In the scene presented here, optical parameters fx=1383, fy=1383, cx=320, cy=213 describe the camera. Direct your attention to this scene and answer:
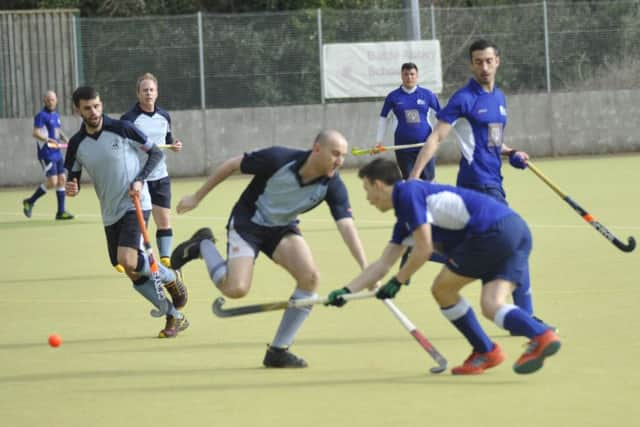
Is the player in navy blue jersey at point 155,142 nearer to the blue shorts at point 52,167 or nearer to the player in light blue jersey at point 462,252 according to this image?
the player in light blue jersey at point 462,252

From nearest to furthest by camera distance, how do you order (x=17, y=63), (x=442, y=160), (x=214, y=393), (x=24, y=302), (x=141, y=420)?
(x=141, y=420), (x=214, y=393), (x=24, y=302), (x=17, y=63), (x=442, y=160)

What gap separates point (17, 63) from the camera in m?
22.4

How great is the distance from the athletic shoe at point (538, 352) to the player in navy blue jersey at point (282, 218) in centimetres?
106

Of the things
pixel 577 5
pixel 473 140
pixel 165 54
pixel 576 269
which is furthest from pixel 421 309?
pixel 577 5

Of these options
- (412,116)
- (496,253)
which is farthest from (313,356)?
(412,116)

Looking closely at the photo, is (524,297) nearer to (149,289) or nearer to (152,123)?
(149,289)

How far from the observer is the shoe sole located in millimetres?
6367

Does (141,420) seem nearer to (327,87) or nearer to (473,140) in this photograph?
(473,140)

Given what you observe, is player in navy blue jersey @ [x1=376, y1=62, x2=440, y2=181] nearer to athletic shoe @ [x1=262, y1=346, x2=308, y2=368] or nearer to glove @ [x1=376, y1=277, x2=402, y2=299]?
athletic shoe @ [x1=262, y1=346, x2=308, y2=368]

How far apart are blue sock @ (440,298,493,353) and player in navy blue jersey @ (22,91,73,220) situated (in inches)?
414

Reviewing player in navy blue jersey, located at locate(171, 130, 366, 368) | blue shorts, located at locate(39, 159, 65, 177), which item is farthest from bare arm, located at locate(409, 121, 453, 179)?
blue shorts, located at locate(39, 159, 65, 177)

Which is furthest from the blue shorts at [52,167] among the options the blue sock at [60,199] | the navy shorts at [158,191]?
the navy shorts at [158,191]

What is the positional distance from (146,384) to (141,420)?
32.8 inches

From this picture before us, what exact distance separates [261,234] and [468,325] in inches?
50.1
